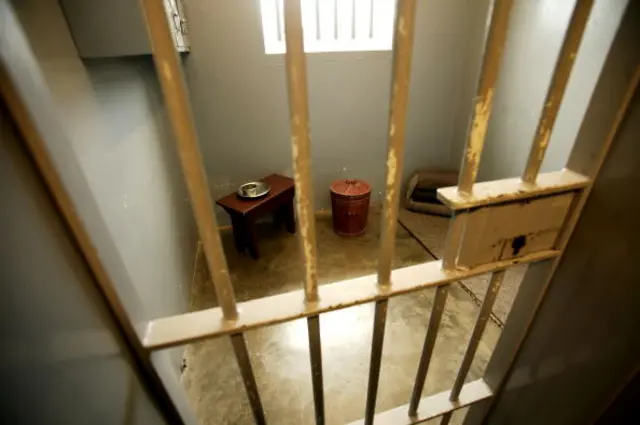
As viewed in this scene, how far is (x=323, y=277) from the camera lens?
7.52ft

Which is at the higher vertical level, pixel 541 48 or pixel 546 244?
pixel 541 48

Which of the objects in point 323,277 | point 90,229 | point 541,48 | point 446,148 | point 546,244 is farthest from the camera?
point 446,148

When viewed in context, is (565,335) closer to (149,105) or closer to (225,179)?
(149,105)

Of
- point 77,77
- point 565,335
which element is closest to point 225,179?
point 77,77

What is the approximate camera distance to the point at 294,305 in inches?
24.7

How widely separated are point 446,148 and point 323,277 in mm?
1729

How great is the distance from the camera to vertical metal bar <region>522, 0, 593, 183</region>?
0.48m

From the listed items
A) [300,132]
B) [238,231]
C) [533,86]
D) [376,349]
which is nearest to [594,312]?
[376,349]

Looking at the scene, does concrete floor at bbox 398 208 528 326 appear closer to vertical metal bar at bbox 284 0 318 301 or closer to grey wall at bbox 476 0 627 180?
grey wall at bbox 476 0 627 180

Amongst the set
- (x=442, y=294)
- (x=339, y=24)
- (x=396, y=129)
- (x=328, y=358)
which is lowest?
(x=328, y=358)

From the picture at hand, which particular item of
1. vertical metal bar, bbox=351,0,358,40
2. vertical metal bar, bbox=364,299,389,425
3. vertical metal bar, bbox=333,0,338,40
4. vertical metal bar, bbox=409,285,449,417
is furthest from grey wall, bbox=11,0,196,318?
vertical metal bar, bbox=351,0,358,40

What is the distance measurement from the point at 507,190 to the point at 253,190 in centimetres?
205

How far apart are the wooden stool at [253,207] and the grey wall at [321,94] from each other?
0.30 meters

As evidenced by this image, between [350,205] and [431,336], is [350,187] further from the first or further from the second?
[431,336]
